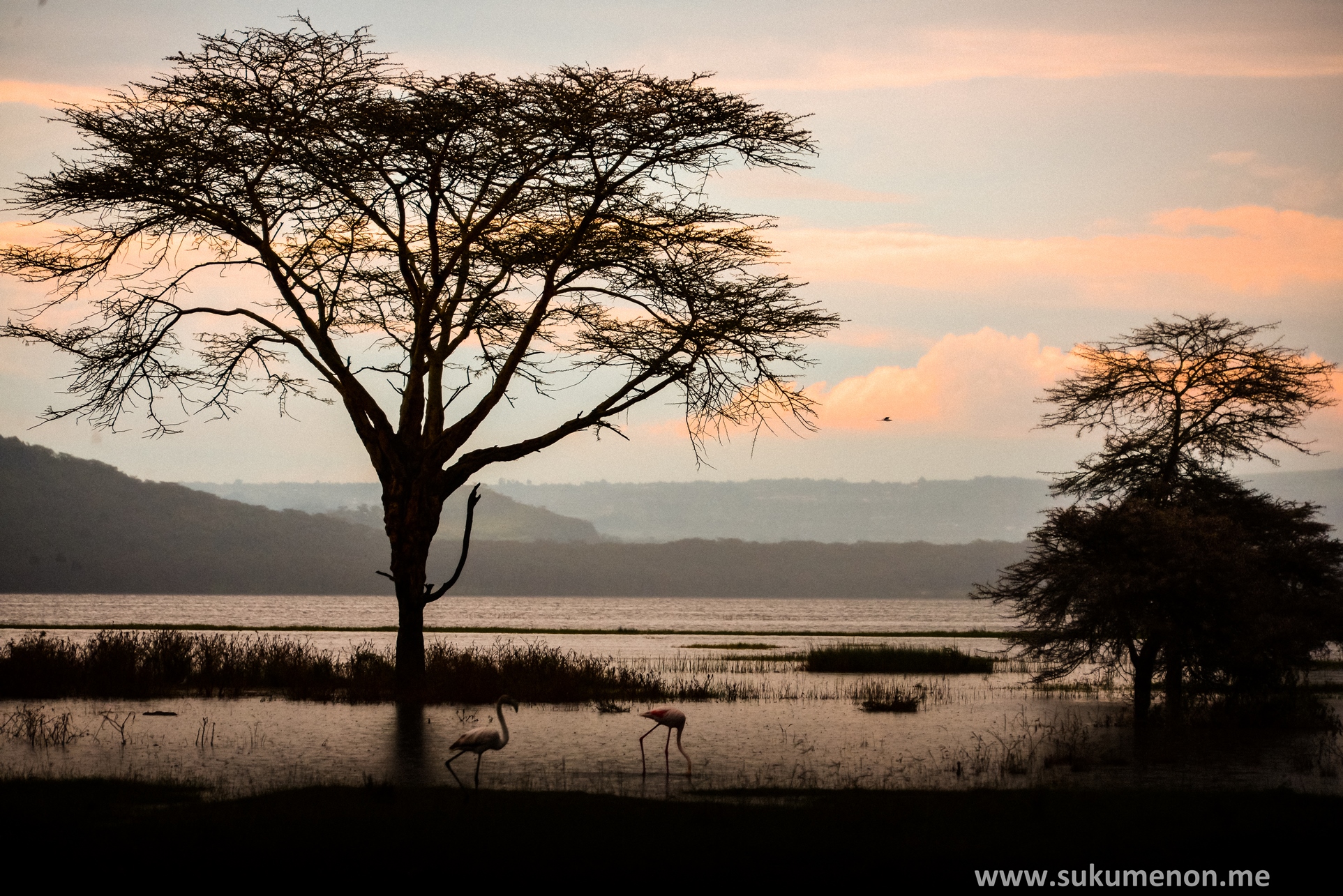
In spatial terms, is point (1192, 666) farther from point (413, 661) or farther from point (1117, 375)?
point (413, 661)

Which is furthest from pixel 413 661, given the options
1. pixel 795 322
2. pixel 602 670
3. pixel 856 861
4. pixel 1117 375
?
pixel 1117 375

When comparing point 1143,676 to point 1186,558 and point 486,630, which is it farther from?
point 486,630

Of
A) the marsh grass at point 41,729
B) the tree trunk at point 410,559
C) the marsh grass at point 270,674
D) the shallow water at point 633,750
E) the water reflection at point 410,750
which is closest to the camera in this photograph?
the water reflection at point 410,750

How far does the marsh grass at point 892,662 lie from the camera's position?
141ft

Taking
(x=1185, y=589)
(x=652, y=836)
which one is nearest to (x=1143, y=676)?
(x=1185, y=589)

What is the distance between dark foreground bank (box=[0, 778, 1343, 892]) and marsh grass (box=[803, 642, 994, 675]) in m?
28.6

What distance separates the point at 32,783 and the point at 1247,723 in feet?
76.3

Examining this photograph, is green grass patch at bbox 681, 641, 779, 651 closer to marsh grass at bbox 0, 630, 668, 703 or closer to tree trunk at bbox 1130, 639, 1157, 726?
marsh grass at bbox 0, 630, 668, 703

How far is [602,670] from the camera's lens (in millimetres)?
32312

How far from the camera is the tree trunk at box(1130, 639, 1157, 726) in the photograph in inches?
1045

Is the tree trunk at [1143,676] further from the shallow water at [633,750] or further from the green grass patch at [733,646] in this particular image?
the green grass patch at [733,646]

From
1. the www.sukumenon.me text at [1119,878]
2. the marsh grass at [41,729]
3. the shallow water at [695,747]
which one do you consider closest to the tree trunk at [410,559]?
the shallow water at [695,747]

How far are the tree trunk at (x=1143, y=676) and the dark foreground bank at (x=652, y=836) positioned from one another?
12.2m

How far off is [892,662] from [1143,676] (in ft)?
57.7
